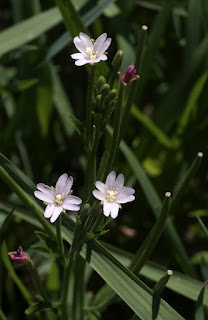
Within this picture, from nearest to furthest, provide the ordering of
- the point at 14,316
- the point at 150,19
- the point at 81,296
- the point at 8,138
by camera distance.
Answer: the point at 81,296 < the point at 14,316 < the point at 8,138 < the point at 150,19

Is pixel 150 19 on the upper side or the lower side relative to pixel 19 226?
upper

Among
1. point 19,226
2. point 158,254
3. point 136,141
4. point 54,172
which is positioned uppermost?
point 136,141

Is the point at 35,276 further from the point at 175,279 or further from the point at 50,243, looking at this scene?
the point at 175,279

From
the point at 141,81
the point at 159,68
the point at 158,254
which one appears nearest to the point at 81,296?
the point at 158,254

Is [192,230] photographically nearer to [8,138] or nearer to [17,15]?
[8,138]

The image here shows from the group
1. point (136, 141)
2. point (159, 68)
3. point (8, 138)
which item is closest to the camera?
point (8, 138)

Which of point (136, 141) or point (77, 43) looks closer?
point (77, 43)
